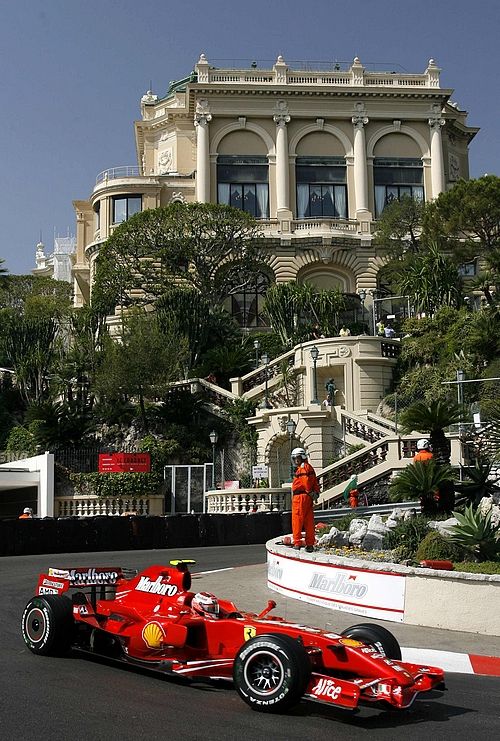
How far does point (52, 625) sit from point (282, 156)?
188 ft

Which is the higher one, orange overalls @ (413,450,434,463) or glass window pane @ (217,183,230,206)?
glass window pane @ (217,183,230,206)

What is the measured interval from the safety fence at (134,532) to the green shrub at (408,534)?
41.7ft

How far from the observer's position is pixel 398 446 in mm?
32531

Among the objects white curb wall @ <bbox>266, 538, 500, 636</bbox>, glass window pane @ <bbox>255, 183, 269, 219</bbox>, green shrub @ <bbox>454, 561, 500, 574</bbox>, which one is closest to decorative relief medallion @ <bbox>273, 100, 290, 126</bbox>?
glass window pane @ <bbox>255, 183, 269, 219</bbox>

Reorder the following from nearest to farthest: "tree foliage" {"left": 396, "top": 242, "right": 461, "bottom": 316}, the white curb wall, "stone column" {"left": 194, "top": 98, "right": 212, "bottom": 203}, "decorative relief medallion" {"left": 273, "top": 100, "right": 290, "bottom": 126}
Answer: the white curb wall
"tree foliage" {"left": 396, "top": 242, "right": 461, "bottom": 316}
"stone column" {"left": 194, "top": 98, "right": 212, "bottom": 203}
"decorative relief medallion" {"left": 273, "top": 100, "right": 290, "bottom": 126}

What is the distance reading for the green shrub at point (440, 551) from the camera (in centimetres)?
1357

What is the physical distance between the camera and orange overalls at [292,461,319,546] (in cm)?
1518

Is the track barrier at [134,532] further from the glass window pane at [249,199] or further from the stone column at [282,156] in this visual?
the glass window pane at [249,199]

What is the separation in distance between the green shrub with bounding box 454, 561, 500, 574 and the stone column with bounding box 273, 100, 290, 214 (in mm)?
52179

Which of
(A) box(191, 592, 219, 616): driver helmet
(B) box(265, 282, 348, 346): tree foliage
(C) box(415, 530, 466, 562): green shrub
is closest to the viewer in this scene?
(A) box(191, 592, 219, 616): driver helmet

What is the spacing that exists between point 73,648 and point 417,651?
3.82 metres

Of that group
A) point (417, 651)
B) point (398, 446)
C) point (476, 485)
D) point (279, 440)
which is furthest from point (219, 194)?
point (417, 651)

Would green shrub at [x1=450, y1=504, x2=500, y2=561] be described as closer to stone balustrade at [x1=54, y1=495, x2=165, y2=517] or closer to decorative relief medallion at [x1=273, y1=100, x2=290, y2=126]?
stone balustrade at [x1=54, y1=495, x2=165, y2=517]

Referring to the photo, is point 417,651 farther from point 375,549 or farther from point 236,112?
point 236,112
